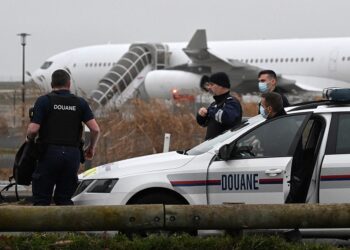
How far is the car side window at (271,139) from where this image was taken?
9.16m

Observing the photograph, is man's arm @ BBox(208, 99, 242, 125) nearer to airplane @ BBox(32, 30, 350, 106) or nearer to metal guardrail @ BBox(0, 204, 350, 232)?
metal guardrail @ BBox(0, 204, 350, 232)

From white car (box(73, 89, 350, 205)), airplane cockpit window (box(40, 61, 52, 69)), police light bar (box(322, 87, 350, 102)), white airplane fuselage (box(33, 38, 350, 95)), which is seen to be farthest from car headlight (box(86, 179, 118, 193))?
airplane cockpit window (box(40, 61, 52, 69))

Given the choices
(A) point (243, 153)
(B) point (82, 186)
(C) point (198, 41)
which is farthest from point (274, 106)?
(C) point (198, 41)

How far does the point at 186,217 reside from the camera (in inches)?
290

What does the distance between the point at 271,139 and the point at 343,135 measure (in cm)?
72

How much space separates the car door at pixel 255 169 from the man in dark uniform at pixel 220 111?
1.28 m

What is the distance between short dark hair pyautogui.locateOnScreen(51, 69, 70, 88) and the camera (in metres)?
9.46

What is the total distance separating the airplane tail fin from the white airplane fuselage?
548 mm

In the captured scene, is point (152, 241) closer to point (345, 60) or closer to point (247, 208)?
point (247, 208)

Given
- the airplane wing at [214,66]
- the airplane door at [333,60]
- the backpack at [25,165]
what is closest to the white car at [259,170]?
the backpack at [25,165]

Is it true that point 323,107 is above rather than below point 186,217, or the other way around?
above

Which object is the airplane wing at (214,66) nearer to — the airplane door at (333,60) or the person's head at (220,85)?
the airplane door at (333,60)

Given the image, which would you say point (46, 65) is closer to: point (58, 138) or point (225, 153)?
point (58, 138)

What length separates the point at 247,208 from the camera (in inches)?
291
